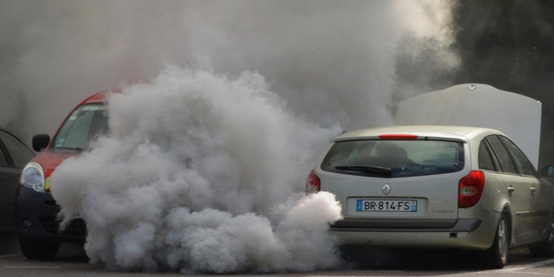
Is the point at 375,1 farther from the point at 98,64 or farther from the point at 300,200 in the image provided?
the point at 300,200

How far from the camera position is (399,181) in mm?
10922

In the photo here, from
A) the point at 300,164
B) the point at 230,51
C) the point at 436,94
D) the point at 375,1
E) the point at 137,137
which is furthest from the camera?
the point at 436,94

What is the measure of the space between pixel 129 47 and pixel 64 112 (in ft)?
7.97

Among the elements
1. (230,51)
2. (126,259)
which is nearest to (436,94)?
(230,51)

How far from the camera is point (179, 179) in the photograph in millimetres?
11031

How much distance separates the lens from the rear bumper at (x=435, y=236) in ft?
35.2

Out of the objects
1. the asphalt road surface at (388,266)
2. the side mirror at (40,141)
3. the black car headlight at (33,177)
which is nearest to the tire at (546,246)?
the asphalt road surface at (388,266)

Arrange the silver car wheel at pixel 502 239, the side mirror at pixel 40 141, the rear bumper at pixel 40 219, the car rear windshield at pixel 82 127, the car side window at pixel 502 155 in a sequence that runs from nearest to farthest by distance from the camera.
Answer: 1. the silver car wheel at pixel 502 239
2. the car side window at pixel 502 155
3. the rear bumper at pixel 40 219
4. the car rear windshield at pixel 82 127
5. the side mirror at pixel 40 141

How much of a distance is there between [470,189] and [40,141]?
5355mm

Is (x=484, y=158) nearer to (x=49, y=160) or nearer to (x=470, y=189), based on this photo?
(x=470, y=189)

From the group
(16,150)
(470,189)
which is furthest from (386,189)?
(16,150)

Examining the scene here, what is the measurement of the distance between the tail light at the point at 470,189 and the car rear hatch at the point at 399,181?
0.15 feet

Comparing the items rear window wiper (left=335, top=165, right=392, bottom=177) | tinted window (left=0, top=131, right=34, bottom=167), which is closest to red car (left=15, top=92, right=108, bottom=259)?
tinted window (left=0, top=131, right=34, bottom=167)

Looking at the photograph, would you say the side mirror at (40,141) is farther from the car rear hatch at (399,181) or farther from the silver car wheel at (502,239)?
the silver car wheel at (502,239)
